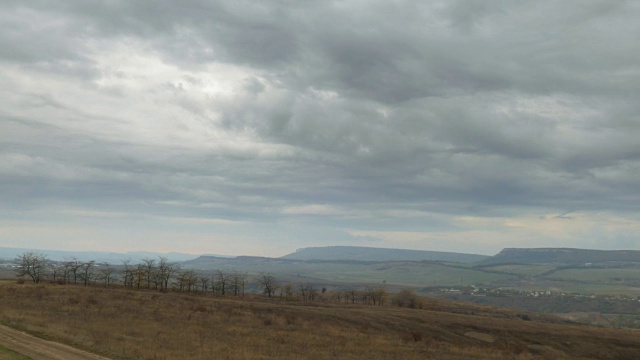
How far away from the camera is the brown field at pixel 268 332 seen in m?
40.2

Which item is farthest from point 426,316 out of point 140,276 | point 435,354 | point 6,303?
point 140,276

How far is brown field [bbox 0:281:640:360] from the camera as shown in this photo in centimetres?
4022

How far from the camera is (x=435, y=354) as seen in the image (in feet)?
181

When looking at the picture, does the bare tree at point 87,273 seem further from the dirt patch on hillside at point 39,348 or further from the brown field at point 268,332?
the dirt patch on hillside at point 39,348

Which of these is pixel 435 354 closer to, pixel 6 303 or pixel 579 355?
pixel 579 355

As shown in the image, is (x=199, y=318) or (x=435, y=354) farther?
(x=199, y=318)

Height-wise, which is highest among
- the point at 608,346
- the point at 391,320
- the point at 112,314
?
the point at 112,314

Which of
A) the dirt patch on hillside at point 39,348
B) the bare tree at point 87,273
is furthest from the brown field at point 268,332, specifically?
the bare tree at point 87,273

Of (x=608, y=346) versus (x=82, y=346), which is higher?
(x=82, y=346)

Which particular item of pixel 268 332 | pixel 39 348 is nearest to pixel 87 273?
pixel 268 332

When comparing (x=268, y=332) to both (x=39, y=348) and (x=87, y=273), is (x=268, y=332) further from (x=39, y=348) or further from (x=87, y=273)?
(x=87, y=273)

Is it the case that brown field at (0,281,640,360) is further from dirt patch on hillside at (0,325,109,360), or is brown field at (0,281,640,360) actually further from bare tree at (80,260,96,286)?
bare tree at (80,260,96,286)

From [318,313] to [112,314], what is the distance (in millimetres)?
35520

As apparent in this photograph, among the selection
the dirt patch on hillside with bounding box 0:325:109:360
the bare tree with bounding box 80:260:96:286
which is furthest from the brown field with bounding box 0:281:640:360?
the bare tree with bounding box 80:260:96:286
